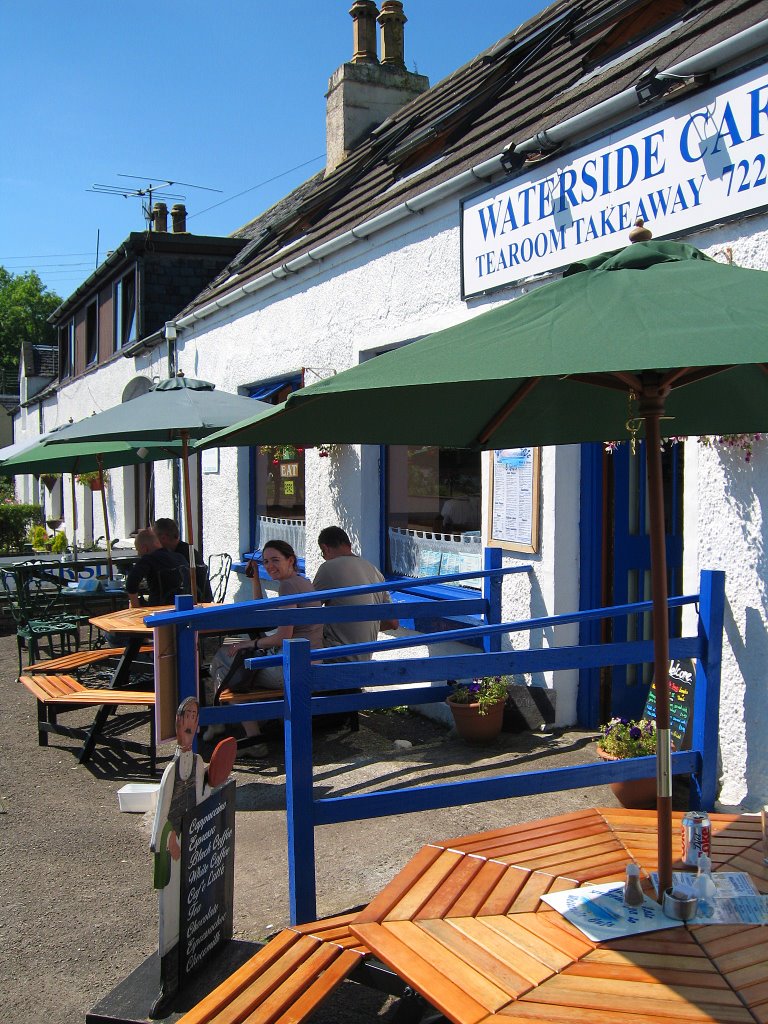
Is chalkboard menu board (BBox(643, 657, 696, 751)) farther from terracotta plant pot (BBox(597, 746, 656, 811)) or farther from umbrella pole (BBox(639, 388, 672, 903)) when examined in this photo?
umbrella pole (BBox(639, 388, 672, 903))

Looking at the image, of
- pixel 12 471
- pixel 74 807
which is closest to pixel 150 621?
pixel 74 807

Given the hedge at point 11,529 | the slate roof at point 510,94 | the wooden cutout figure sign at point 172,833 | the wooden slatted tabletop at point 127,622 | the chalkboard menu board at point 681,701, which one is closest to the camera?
the wooden cutout figure sign at point 172,833

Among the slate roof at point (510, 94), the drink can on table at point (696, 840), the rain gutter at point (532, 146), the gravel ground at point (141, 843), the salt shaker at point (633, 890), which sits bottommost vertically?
the gravel ground at point (141, 843)

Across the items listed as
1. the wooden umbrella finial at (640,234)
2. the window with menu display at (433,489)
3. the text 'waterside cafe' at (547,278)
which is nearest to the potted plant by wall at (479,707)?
the text 'waterside cafe' at (547,278)

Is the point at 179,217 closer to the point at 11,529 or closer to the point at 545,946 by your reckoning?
the point at 11,529

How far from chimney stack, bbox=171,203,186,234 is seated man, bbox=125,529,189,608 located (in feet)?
47.4

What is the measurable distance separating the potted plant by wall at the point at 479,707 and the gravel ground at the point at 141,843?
4.0 inches

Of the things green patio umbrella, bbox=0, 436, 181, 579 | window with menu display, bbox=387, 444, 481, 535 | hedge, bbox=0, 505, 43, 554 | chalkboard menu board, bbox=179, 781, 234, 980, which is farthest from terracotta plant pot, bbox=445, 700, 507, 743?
hedge, bbox=0, 505, 43, 554

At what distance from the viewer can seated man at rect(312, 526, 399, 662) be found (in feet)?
19.6

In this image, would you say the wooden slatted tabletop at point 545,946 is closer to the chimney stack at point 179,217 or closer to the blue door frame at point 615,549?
the blue door frame at point 615,549

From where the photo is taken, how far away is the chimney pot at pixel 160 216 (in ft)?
66.0

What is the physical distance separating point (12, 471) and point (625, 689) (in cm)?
731

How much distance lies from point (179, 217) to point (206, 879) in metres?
19.4

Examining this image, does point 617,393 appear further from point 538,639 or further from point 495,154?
point 495,154
